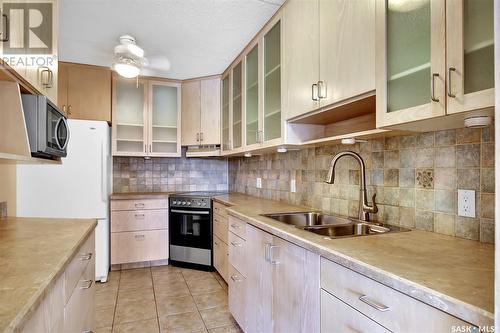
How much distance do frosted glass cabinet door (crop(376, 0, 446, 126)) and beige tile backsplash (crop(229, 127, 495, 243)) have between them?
0.35 meters

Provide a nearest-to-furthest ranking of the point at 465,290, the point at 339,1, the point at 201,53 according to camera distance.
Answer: the point at 465,290
the point at 339,1
the point at 201,53

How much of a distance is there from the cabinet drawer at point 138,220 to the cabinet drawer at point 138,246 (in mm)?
59

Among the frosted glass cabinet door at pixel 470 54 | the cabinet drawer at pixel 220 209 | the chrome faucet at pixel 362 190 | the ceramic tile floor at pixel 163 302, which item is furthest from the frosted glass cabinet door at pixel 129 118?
the frosted glass cabinet door at pixel 470 54

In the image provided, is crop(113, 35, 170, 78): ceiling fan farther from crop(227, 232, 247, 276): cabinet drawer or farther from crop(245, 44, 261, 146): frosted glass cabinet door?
crop(227, 232, 247, 276): cabinet drawer

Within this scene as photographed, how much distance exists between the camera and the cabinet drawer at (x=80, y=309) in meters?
1.18

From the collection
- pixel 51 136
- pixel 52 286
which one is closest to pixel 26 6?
pixel 51 136

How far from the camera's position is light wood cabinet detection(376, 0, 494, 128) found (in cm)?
87

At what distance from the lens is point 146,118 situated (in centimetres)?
362

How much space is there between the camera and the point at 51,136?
152 cm

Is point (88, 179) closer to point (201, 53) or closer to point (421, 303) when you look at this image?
point (201, 53)

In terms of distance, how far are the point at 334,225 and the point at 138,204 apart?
254cm

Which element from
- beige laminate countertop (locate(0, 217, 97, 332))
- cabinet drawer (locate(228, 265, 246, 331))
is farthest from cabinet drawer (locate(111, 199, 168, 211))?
cabinet drawer (locate(228, 265, 246, 331))

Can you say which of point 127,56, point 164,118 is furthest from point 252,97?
point 164,118

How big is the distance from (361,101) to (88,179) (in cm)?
276
